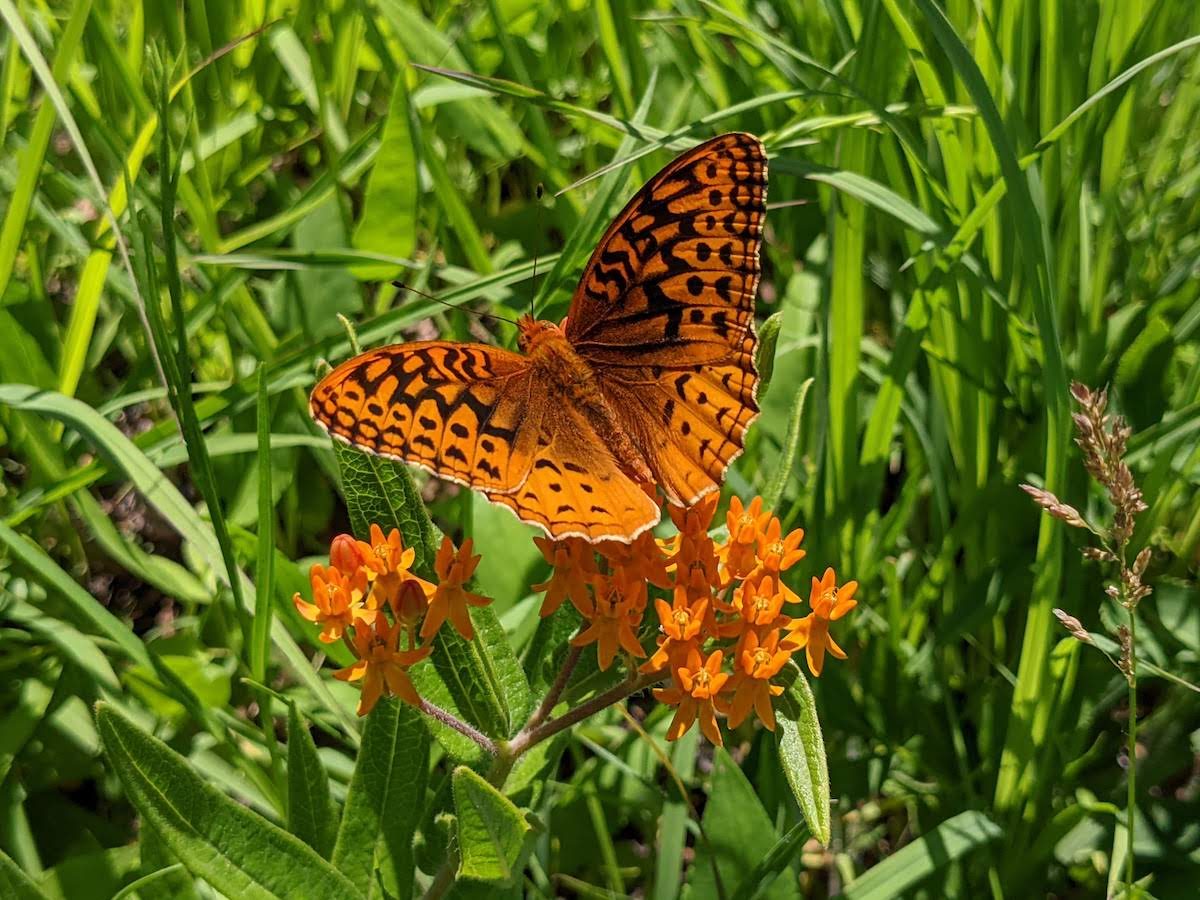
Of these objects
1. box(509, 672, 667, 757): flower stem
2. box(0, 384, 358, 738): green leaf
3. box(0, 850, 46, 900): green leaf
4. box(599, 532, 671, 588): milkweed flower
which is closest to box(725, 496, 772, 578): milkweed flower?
box(599, 532, 671, 588): milkweed flower

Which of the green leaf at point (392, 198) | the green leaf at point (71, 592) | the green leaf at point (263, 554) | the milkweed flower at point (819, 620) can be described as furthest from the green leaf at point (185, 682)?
the milkweed flower at point (819, 620)

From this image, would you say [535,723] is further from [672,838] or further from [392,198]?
[392,198]

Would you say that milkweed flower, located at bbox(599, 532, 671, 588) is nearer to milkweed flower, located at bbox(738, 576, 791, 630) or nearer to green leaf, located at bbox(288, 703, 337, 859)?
milkweed flower, located at bbox(738, 576, 791, 630)

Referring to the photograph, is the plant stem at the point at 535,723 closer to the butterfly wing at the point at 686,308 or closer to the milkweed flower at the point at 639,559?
the milkweed flower at the point at 639,559

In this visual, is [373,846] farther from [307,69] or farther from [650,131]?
[307,69]

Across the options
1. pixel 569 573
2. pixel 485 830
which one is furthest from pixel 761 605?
pixel 485 830

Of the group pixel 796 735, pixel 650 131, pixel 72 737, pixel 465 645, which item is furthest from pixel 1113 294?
pixel 72 737
